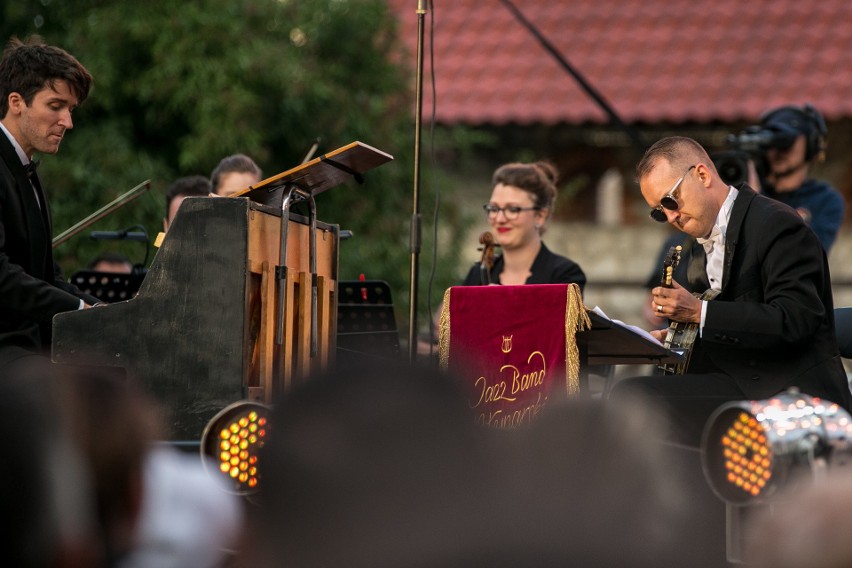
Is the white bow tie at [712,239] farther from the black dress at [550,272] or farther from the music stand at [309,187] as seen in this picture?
the black dress at [550,272]

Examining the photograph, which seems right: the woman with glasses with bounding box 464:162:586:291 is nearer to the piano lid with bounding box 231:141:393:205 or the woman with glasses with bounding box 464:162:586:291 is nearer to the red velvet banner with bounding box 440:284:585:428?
the red velvet banner with bounding box 440:284:585:428

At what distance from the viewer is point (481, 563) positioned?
4.56 feet

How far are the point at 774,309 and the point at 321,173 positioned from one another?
1599mm

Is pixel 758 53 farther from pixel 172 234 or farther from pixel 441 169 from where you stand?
pixel 172 234

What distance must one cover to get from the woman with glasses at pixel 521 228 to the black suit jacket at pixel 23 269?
7.00ft

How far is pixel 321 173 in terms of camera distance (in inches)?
167

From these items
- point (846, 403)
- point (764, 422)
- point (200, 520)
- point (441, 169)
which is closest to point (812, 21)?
point (441, 169)

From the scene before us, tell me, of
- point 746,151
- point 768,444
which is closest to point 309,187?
point 768,444

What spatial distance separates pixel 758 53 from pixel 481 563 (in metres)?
10.3

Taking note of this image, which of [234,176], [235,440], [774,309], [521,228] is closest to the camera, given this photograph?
[235,440]

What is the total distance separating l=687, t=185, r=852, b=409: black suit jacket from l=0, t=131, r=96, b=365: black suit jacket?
2.25m

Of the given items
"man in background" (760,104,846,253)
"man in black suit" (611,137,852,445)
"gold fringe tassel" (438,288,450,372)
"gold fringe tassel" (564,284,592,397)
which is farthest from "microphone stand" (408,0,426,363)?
"man in background" (760,104,846,253)

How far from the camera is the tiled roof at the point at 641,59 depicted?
34.7 ft

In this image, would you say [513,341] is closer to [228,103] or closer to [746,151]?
[746,151]
